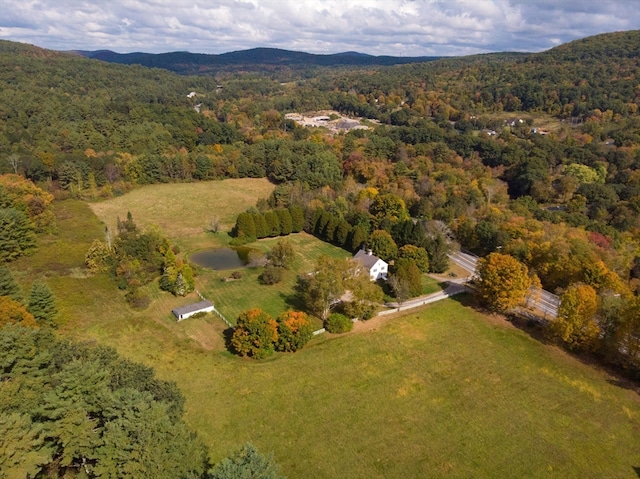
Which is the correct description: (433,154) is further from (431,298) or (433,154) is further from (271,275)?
(271,275)

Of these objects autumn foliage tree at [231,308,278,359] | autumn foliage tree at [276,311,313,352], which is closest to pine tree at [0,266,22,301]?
autumn foliage tree at [231,308,278,359]

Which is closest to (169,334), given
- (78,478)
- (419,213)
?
(78,478)

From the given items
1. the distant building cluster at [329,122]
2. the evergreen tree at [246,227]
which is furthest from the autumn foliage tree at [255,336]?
the distant building cluster at [329,122]

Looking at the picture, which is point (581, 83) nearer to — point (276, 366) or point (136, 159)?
point (136, 159)

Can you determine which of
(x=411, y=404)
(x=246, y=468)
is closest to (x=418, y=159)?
(x=411, y=404)

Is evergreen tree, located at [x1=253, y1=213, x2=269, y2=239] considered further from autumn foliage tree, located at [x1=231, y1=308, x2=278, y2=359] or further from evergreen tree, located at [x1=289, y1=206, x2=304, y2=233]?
autumn foliage tree, located at [x1=231, y1=308, x2=278, y2=359]

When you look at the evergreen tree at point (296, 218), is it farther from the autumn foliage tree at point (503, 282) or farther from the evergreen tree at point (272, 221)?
the autumn foliage tree at point (503, 282)
